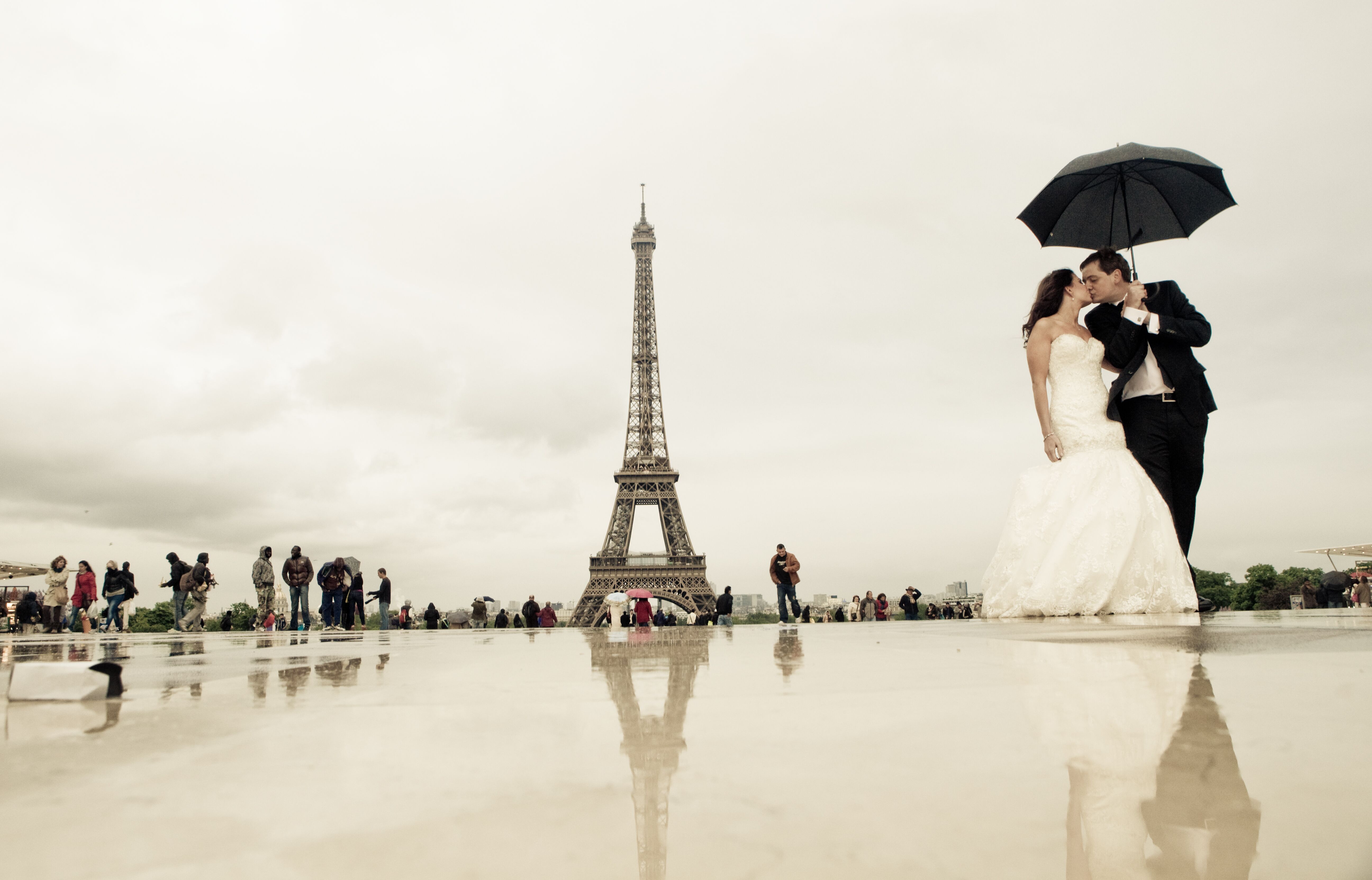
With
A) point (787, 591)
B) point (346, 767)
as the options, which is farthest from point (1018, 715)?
point (787, 591)

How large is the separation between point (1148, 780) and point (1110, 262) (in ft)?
18.2

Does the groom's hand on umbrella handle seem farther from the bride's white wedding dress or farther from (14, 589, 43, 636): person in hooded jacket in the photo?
(14, 589, 43, 636): person in hooded jacket

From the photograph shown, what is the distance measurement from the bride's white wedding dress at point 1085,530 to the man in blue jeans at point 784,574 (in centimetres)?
683

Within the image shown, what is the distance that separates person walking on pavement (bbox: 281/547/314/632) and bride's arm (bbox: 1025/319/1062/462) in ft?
37.2

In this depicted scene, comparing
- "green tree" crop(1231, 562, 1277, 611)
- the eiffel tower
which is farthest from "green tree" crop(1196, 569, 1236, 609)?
the eiffel tower

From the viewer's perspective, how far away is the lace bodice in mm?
5465

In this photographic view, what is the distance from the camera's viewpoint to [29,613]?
1864cm

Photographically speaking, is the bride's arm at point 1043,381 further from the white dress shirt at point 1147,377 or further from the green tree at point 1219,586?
→ the green tree at point 1219,586

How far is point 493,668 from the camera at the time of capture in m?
2.33

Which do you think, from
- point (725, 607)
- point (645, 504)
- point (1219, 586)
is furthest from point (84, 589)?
point (1219, 586)

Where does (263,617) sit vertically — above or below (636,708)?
below

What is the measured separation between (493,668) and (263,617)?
14.8 meters

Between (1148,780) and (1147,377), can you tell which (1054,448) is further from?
(1148,780)

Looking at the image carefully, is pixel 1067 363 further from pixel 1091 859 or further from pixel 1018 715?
pixel 1091 859
